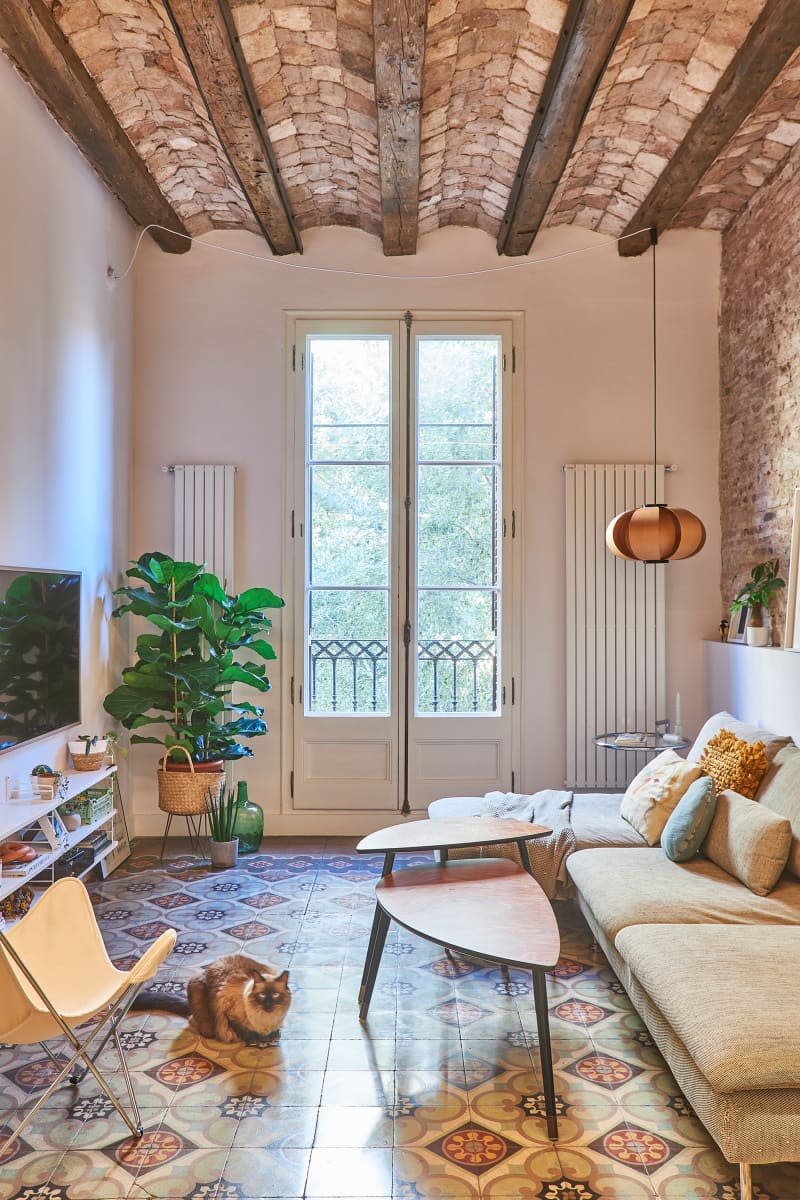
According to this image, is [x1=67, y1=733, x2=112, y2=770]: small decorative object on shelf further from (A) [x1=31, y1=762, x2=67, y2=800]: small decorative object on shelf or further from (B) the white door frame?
(B) the white door frame

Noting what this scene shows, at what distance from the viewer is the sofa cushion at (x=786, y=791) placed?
333 centimetres

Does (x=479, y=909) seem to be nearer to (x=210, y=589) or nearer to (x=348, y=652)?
(x=210, y=589)

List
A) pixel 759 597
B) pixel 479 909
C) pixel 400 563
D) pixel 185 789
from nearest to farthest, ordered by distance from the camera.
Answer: pixel 479 909, pixel 759 597, pixel 185 789, pixel 400 563

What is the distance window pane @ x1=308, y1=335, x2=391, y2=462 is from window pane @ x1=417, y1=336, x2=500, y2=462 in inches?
9.9

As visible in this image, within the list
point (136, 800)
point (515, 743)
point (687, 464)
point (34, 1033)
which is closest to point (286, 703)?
point (136, 800)

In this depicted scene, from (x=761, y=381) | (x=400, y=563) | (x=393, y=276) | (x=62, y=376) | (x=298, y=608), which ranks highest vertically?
(x=393, y=276)

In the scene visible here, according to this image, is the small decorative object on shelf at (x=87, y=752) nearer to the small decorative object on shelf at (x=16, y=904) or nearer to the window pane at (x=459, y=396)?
the small decorative object on shelf at (x=16, y=904)

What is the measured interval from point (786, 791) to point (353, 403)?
138 inches

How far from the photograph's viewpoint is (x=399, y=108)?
3.84 metres

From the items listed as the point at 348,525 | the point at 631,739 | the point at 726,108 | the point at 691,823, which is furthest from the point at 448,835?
the point at 726,108

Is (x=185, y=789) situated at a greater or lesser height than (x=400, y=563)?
lesser

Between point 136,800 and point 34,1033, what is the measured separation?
3328 millimetres

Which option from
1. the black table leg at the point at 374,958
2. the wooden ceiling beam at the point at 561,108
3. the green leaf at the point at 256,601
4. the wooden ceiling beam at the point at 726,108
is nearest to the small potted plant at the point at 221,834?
the green leaf at the point at 256,601

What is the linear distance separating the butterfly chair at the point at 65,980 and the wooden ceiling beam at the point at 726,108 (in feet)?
12.7
